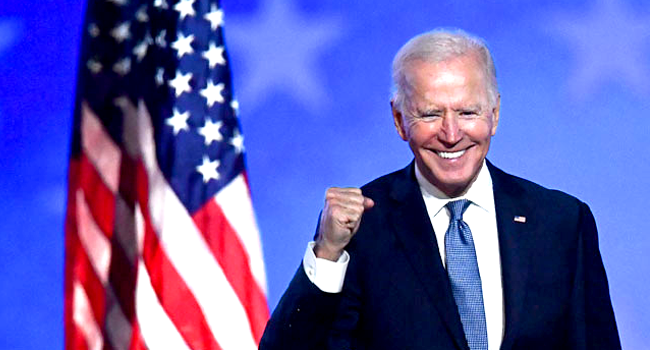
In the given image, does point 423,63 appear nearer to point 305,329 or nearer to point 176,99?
point 305,329

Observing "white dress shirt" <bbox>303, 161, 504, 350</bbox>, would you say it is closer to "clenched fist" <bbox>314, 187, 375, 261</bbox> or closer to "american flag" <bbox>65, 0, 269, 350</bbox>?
"clenched fist" <bbox>314, 187, 375, 261</bbox>

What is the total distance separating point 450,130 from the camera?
159 centimetres

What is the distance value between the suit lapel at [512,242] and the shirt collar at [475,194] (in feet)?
0.05

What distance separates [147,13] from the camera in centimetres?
303

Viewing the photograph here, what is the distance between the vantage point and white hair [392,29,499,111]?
1614 mm

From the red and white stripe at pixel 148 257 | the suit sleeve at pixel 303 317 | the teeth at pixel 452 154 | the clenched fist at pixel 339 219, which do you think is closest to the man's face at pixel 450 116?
the teeth at pixel 452 154

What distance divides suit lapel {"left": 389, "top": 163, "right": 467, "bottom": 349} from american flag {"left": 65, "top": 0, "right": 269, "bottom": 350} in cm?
129

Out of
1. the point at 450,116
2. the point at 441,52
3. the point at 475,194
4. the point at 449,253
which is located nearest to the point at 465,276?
the point at 449,253

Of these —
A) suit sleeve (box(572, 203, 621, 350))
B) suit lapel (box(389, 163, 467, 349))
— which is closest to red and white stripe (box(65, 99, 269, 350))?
suit lapel (box(389, 163, 467, 349))

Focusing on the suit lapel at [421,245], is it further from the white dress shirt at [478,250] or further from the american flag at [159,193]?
the american flag at [159,193]

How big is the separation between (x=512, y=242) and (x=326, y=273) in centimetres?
34

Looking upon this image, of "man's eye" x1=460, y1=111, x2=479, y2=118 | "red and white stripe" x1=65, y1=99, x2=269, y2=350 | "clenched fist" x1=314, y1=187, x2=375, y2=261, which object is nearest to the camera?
"clenched fist" x1=314, y1=187, x2=375, y2=261

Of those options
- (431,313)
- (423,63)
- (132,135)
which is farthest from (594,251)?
(132,135)

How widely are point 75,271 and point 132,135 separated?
49 cm
